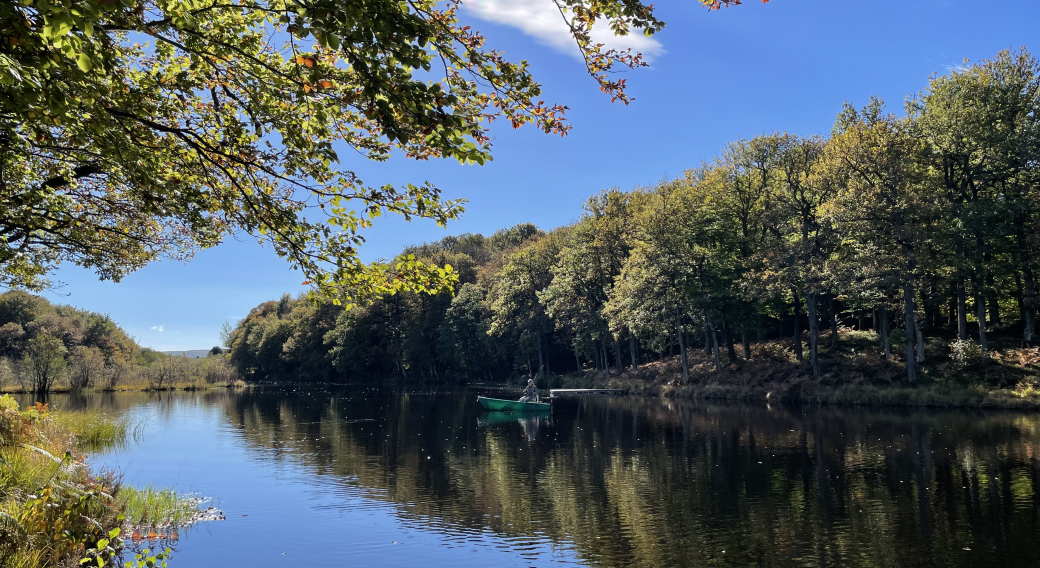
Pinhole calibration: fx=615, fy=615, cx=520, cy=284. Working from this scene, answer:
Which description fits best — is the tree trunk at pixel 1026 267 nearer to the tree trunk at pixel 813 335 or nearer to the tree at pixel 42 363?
the tree trunk at pixel 813 335

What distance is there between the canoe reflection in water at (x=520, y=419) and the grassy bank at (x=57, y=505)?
684 inches

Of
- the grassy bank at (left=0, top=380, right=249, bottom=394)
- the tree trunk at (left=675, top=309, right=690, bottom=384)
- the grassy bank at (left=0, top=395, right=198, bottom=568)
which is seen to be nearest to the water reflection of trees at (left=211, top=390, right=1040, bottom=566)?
the grassy bank at (left=0, top=395, right=198, bottom=568)

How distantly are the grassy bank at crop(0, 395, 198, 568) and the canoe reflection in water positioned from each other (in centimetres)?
1739

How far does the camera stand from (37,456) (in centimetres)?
1255

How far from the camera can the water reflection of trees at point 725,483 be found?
10922 millimetres

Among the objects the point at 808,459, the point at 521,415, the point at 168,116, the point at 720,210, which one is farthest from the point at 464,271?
the point at 168,116

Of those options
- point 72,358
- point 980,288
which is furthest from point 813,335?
point 72,358

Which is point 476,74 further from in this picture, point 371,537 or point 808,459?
point 808,459

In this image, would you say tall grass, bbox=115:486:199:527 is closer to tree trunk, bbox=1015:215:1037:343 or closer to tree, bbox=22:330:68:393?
tree trunk, bbox=1015:215:1037:343

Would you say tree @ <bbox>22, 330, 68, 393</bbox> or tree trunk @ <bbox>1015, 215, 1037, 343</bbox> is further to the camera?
tree @ <bbox>22, 330, 68, 393</bbox>

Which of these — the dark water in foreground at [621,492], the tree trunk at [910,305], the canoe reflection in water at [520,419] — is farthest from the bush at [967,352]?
the canoe reflection in water at [520,419]

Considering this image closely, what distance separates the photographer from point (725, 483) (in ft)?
52.3

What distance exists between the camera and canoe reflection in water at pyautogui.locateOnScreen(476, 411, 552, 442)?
3041cm

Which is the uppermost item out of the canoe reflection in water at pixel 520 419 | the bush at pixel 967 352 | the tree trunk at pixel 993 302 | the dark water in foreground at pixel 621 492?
the tree trunk at pixel 993 302
